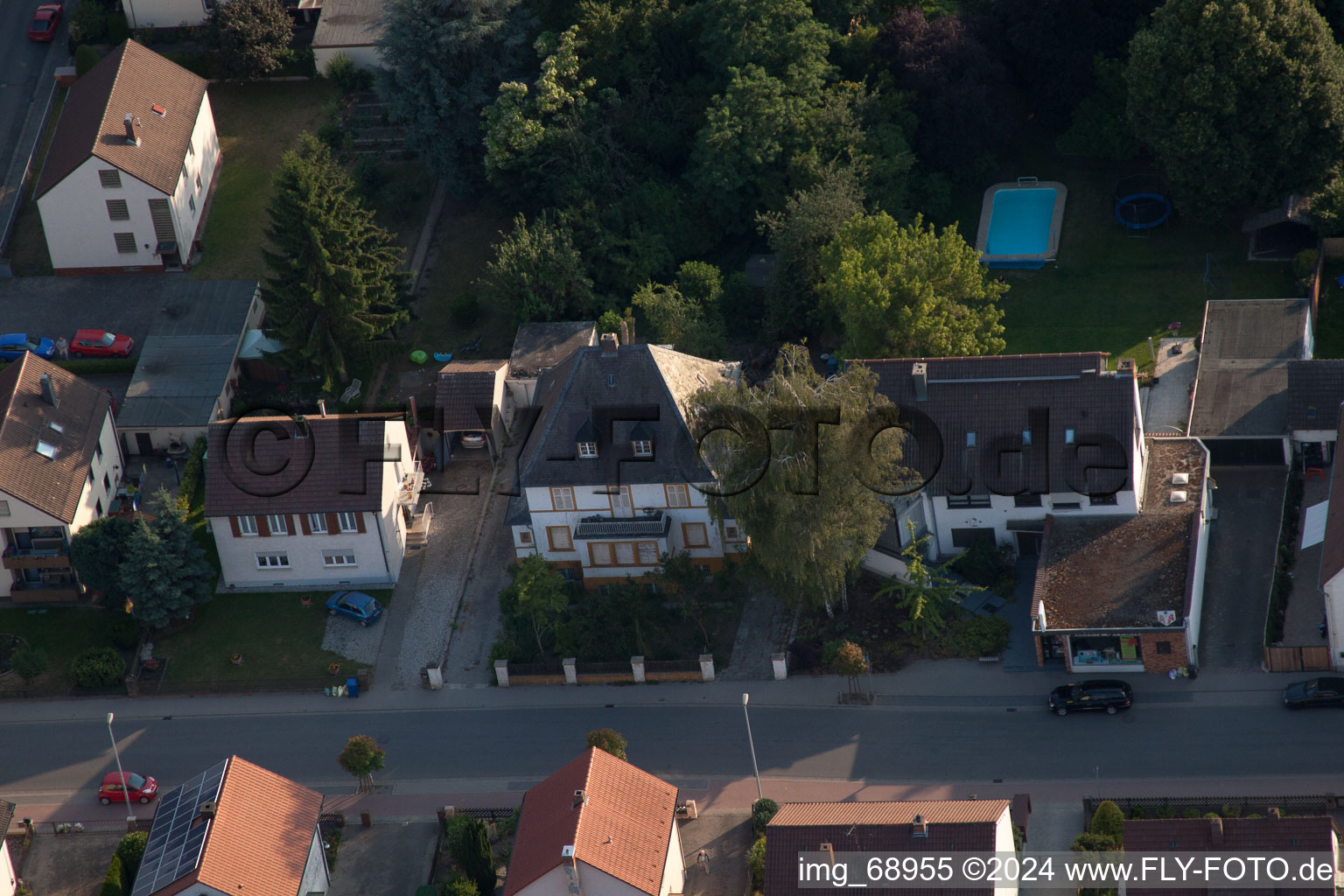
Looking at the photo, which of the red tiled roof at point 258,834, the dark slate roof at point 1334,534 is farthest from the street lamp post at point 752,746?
the dark slate roof at point 1334,534

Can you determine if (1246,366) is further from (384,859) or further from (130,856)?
(130,856)

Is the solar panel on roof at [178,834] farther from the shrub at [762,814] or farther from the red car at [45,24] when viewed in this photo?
the red car at [45,24]

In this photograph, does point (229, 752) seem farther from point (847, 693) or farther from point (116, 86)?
point (116, 86)

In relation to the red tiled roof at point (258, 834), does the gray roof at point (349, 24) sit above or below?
above

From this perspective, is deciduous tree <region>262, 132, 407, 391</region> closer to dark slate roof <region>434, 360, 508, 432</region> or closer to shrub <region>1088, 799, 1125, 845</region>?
dark slate roof <region>434, 360, 508, 432</region>

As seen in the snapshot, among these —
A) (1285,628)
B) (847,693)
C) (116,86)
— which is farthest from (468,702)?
(116,86)
